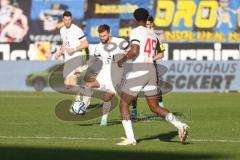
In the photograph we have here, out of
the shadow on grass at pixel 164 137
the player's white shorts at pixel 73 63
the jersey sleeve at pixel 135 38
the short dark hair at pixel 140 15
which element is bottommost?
the shadow on grass at pixel 164 137

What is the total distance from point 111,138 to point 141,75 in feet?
5.30

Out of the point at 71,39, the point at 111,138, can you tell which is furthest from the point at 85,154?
the point at 71,39

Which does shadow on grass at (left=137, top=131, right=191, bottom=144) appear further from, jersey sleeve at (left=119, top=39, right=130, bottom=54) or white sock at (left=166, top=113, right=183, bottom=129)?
jersey sleeve at (left=119, top=39, right=130, bottom=54)

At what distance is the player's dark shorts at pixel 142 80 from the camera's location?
41.6 ft

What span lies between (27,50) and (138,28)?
31.9 m

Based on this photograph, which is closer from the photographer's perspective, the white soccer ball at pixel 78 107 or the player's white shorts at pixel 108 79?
the player's white shorts at pixel 108 79

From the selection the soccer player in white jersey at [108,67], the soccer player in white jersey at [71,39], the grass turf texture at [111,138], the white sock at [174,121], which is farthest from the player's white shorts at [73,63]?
the white sock at [174,121]

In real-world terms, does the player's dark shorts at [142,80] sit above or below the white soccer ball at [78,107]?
above

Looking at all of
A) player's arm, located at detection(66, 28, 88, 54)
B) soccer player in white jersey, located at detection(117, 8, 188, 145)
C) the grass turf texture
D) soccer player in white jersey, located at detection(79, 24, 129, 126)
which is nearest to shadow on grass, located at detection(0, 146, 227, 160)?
the grass turf texture

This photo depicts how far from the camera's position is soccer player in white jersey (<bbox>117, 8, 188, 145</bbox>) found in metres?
12.4

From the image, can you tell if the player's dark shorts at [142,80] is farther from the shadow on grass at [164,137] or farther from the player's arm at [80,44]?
the player's arm at [80,44]

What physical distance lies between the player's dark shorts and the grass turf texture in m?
0.91

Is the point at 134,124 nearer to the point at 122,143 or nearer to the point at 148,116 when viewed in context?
the point at 148,116

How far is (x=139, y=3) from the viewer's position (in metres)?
45.5
